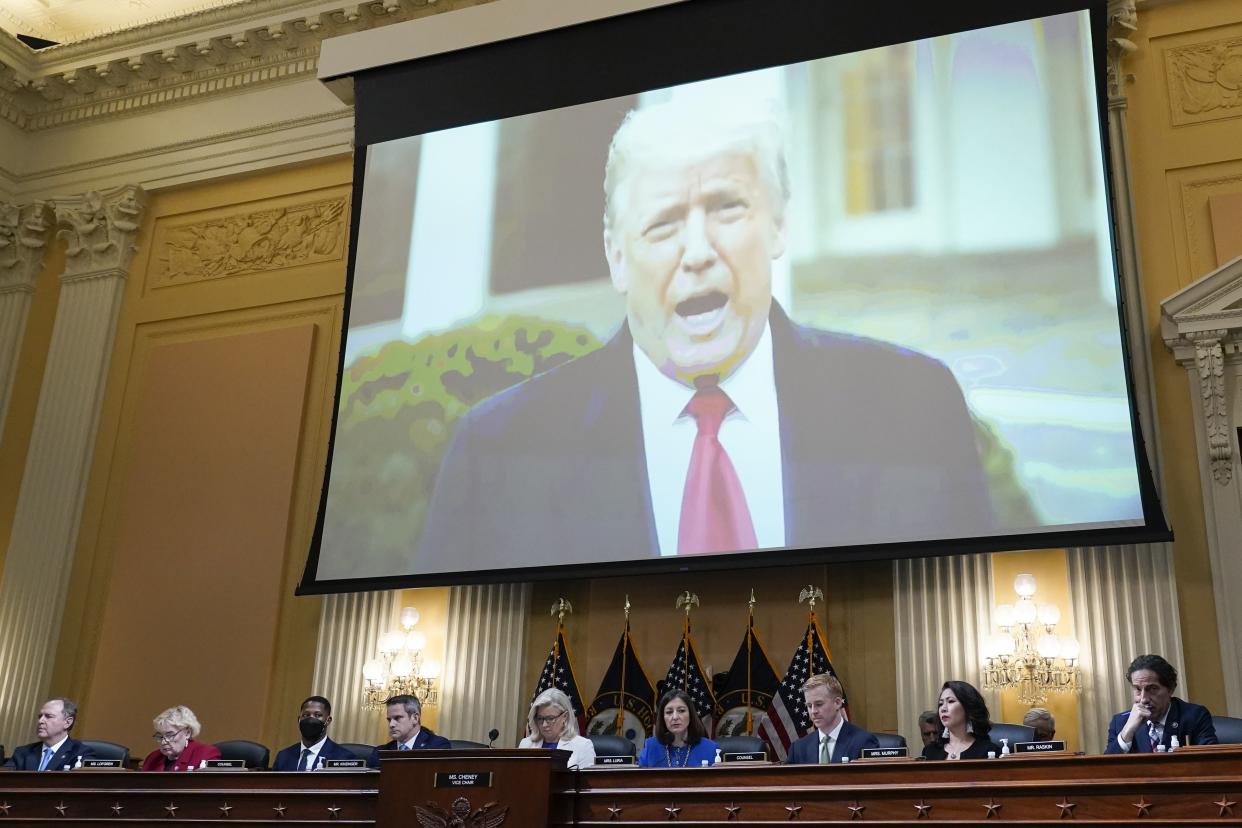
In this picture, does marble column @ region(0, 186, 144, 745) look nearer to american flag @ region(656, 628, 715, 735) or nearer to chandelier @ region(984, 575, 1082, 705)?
american flag @ region(656, 628, 715, 735)

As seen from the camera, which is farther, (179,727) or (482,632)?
(482,632)

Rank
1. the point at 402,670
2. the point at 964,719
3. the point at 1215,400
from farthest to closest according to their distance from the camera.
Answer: the point at 402,670, the point at 1215,400, the point at 964,719

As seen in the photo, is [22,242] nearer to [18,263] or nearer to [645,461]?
[18,263]

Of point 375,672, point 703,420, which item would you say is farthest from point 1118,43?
point 375,672

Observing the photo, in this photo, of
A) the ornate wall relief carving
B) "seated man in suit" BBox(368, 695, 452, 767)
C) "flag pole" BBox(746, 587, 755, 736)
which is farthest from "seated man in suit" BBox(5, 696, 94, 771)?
the ornate wall relief carving

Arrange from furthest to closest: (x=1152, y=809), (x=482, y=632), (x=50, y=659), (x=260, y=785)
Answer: (x=50, y=659) → (x=482, y=632) → (x=260, y=785) → (x=1152, y=809)

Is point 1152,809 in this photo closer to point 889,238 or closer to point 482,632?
point 889,238

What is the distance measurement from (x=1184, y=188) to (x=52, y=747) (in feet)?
23.0

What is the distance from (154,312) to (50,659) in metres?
2.82

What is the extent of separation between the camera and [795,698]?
293 inches

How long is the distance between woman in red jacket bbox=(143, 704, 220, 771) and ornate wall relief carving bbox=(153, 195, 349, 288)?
175 inches

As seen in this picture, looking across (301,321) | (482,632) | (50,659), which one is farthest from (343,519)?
(50,659)

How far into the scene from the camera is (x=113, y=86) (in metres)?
11.4

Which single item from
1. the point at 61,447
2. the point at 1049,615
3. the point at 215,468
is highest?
the point at 61,447
